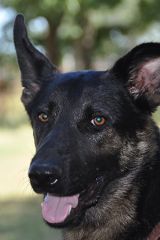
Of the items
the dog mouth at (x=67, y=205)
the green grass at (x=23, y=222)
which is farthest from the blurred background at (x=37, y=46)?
the dog mouth at (x=67, y=205)

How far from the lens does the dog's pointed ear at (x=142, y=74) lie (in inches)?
198

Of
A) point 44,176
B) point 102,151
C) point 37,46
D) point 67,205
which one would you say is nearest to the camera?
point 44,176

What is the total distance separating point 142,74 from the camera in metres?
5.27

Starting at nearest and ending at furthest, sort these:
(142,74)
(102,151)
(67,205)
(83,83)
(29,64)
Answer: (67,205) → (102,151) → (83,83) → (142,74) → (29,64)

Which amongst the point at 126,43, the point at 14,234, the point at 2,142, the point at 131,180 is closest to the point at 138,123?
the point at 131,180

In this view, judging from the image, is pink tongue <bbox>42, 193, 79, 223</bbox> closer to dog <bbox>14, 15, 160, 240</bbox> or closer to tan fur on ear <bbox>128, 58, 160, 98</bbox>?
dog <bbox>14, 15, 160, 240</bbox>

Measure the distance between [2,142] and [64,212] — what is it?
18.6m

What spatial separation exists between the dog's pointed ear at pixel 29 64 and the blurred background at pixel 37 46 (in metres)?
0.96

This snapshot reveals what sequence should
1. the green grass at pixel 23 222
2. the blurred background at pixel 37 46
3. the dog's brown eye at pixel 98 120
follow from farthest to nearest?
1. the blurred background at pixel 37 46
2. the green grass at pixel 23 222
3. the dog's brown eye at pixel 98 120

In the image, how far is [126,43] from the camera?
4244 centimetres

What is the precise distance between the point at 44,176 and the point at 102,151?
0.60 metres

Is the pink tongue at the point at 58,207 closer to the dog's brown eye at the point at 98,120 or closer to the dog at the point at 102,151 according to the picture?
the dog at the point at 102,151

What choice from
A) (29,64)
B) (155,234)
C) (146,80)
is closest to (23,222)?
(29,64)

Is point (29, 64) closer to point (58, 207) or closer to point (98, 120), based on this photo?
point (98, 120)
